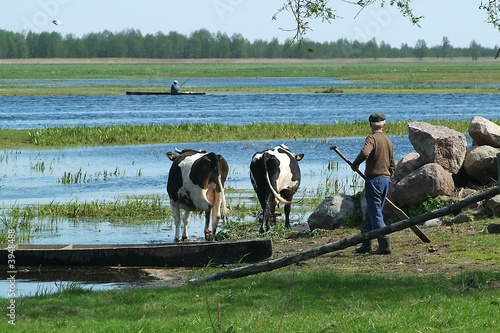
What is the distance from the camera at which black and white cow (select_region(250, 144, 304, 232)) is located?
20.5m

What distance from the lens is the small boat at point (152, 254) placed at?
53.5ft

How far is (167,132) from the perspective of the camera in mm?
43031

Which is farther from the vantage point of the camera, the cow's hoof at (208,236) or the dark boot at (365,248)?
the cow's hoof at (208,236)

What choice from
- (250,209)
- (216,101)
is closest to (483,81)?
(216,101)

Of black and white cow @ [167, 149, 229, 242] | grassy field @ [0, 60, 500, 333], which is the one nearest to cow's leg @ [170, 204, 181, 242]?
black and white cow @ [167, 149, 229, 242]

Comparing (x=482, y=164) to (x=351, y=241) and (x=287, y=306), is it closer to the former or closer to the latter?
(x=351, y=241)

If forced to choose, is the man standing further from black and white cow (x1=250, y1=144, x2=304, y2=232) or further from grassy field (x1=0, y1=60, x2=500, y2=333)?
black and white cow (x1=250, y1=144, x2=304, y2=232)

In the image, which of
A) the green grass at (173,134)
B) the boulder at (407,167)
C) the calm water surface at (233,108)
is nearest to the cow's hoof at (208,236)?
the boulder at (407,167)

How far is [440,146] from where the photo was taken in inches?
787

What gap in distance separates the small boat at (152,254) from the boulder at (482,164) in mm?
6082

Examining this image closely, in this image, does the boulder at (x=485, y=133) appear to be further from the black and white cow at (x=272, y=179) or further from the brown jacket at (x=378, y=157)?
the brown jacket at (x=378, y=157)

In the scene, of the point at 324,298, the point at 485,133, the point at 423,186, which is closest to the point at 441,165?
the point at 423,186

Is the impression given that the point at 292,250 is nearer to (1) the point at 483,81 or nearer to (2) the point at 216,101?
(2) the point at 216,101

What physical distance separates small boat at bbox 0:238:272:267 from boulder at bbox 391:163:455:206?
13.3 feet
